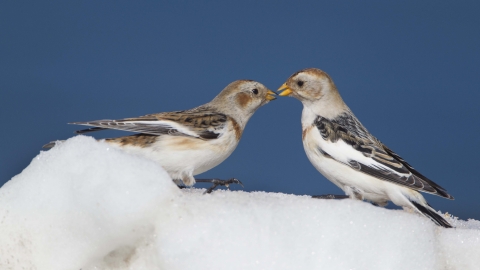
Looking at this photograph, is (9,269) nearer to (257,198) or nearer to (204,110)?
(257,198)

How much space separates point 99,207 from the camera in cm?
244

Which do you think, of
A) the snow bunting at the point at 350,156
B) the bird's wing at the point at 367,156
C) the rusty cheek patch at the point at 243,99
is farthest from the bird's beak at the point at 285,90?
the bird's wing at the point at 367,156

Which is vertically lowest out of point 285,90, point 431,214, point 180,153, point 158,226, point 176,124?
point 431,214

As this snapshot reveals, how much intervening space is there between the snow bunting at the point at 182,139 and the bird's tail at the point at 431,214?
973mm

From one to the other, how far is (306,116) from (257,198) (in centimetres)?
105

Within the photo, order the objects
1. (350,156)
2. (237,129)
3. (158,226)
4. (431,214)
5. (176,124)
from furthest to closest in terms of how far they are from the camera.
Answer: (237,129)
(176,124)
(350,156)
(431,214)
(158,226)

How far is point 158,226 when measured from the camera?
2453 mm

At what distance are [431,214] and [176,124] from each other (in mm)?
1490

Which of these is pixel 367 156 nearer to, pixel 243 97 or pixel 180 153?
pixel 243 97

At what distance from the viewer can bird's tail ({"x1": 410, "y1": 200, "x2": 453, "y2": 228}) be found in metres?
2.92

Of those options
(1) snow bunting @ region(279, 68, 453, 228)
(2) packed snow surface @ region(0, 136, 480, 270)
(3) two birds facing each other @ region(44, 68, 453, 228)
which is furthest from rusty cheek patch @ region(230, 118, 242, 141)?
(2) packed snow surface @ region(0, 136, 480, 270)

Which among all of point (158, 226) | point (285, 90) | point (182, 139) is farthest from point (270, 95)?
point (158, 226)

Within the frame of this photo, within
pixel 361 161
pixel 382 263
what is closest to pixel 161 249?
pixel 382 263

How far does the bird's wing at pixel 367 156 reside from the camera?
3121 millimetres
